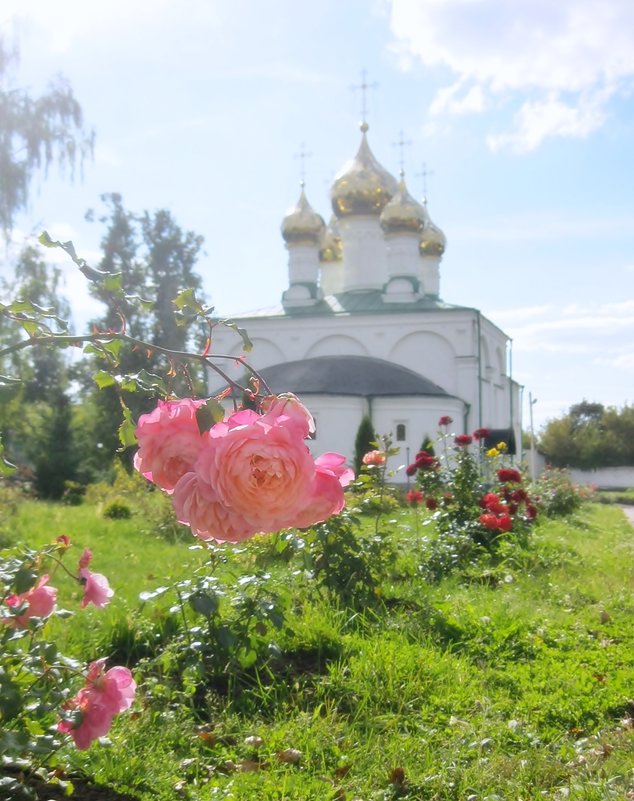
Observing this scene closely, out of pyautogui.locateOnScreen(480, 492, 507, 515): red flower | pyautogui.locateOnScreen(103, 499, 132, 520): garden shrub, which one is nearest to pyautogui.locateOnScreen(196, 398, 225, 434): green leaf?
pyautogui.locateOnScreen(480, 492, 507, 515): red flower

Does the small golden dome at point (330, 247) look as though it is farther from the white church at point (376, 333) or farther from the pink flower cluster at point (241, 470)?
the pink flower cluster at point (241, 470)

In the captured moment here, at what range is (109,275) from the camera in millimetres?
2002

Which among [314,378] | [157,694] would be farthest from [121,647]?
[314,378]

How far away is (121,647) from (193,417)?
323 centimetres

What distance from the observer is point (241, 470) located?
129cm

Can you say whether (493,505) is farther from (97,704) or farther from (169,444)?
(169,444)

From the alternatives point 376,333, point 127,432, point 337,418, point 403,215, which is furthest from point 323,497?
point 403,215

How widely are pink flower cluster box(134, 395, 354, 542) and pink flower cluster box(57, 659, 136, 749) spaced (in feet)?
2.42

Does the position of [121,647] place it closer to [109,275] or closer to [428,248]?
[109,275]

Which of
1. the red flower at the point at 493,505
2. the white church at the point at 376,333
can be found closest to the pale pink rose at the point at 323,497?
A: the red flower at the point at 493,505

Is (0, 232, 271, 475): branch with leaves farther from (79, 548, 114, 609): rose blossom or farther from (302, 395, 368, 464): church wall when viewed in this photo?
(302, 395, 368, 464): church wall

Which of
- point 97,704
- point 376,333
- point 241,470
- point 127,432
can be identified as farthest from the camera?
point 376,333

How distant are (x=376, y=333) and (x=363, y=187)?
16.8ft

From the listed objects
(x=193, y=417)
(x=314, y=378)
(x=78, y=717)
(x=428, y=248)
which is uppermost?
(x=428, y=248)
